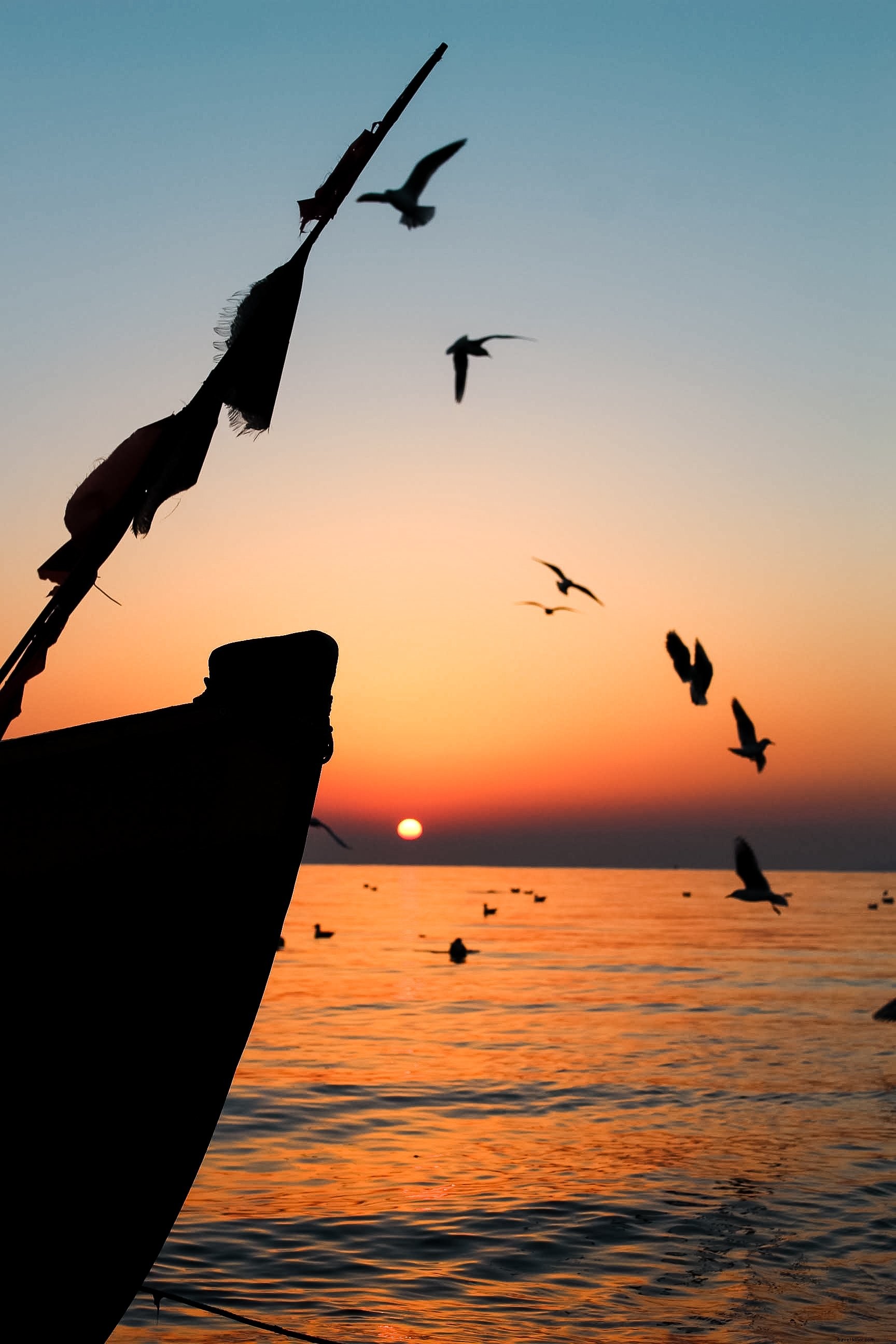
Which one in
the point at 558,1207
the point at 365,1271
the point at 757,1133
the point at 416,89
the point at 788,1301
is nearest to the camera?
the point at 416,89

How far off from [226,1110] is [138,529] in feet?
50.5

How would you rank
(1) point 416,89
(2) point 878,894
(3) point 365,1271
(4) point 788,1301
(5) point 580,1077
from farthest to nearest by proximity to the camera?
(2) point 878,894, (5) point 580,1077, (3) point 365,1271, (4) point 788,1301, (1) point 416,89

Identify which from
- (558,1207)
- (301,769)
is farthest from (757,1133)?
(301,769)

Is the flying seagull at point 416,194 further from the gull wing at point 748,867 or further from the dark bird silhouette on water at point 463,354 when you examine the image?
the gull wing at point 748,867

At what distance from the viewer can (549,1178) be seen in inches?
535

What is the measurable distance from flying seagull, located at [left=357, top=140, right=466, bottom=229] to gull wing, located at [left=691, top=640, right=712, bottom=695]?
8.48m

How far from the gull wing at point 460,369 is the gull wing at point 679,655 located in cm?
490

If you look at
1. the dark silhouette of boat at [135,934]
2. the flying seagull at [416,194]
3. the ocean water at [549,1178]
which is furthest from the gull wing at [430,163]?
the ocean water at [549,1178]

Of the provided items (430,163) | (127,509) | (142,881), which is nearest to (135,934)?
(142,881)

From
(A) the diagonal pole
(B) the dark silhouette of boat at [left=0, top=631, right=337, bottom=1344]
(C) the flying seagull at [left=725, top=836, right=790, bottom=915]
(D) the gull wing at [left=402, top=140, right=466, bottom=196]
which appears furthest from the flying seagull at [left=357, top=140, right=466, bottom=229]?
(C) the flying seagull at [left=725, top=836, right=790, bottom=915]

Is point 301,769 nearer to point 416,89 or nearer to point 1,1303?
point 1,1303

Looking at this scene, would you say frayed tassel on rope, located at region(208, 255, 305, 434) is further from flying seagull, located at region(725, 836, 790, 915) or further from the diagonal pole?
flying seagull, located at region(725, 836, 790, 915)

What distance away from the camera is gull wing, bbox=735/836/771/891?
1608 cm

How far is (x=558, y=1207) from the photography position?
12211mm
